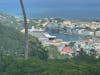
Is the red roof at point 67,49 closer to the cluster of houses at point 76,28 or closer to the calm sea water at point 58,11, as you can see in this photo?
the cluster of houses at point 76,28

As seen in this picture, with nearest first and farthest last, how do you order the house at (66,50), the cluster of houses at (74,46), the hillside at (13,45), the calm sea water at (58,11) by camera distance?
1. the hillside at (13,45)
2. the cluster of houses at (74,46)
3. the house at (66,50)
4. the calm sea water at (58,11)

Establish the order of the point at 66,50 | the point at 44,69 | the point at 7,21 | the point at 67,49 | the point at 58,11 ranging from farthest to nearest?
Result: the point at 58,11 → the point at 7,21 → the point at 67,49 → the point at 66,50 → the point at 44,69

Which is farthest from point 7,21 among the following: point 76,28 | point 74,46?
point 76,28

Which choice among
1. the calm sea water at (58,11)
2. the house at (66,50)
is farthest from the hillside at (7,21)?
the calm sea water at (58,11)

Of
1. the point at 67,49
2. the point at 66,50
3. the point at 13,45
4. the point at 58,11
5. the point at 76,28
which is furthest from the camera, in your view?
the point at 58,11

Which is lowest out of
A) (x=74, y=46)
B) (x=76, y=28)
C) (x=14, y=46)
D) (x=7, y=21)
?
(x=14, y=46)

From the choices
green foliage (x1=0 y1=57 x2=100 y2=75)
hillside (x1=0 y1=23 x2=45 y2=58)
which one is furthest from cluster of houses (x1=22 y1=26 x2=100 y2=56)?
green foliage (x1=0 y1=57 x2=100 y2=75)

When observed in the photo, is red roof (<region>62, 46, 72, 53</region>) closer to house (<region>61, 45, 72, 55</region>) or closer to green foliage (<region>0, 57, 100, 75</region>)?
house (<region>61, 45, 72, 55</region>)

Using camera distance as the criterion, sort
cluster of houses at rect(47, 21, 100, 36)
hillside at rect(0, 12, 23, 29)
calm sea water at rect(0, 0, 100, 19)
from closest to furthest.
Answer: hillside at rect(0, 12, 23, 29)
cluster of houses at rect(47, 21, 100, 36)
calm sea water at rect(0, 0, 100, 19)

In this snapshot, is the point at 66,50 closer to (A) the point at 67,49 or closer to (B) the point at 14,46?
(A) the point at 67,49

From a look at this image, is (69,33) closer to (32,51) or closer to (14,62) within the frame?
(32,51)

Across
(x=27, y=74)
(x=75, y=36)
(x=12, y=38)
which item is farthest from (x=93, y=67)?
(x=75, y=36)
